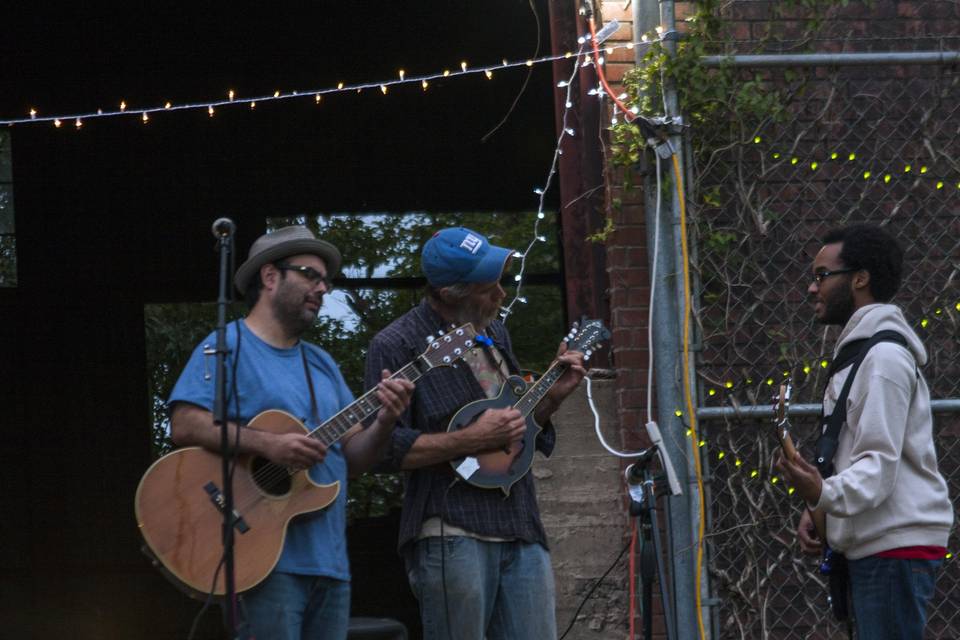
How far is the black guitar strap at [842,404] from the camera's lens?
4.34 meters

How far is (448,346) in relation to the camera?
4.58 metres

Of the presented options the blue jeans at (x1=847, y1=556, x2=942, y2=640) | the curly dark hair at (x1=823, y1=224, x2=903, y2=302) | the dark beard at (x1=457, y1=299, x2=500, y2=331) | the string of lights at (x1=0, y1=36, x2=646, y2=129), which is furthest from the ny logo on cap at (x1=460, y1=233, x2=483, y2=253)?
the blue jeans at (x1=847, y1=556, x2=942, y2=640)

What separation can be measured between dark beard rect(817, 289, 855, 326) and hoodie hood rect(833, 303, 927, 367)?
9cm

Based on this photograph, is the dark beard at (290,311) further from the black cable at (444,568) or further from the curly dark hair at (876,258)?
the curly dark hair at (876,258)

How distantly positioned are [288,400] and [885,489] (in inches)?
76.5

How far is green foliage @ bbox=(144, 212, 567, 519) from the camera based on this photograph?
358 inches

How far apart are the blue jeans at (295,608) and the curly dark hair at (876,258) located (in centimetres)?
208

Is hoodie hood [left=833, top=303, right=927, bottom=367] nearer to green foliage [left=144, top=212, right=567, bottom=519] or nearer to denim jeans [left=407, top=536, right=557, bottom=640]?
denim jeans [left=407, top=536, right=557, bottom=640]

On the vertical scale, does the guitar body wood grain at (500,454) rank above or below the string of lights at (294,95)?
below

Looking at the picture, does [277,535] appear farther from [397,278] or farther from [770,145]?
[397,278]

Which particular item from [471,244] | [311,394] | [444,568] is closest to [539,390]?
[471,244]

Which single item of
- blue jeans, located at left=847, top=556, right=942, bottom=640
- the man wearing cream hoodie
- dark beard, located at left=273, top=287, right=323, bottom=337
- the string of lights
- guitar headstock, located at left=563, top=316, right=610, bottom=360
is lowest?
blue jeans, located at left=847, top=556, right=942, bottom=640

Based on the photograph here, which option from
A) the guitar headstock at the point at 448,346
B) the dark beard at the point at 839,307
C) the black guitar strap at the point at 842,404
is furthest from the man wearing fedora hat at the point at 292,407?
the dark beard at the point at 839,307

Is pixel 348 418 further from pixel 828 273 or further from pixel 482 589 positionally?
pixel 828 273
